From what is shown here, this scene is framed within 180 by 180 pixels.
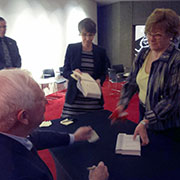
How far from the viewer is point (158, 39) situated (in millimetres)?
1544

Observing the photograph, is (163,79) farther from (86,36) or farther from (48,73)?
(48,73)

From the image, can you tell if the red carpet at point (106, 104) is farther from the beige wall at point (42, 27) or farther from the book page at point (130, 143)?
the book page at point (130, 143)

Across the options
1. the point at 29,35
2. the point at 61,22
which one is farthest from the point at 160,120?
the point at 61,22

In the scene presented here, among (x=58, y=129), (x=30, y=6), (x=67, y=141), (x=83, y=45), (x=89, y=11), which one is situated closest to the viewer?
(x=67, y=141)

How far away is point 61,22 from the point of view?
21.6ft

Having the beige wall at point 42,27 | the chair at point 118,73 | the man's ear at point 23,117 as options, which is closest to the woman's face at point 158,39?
the man's ear at point 23,117

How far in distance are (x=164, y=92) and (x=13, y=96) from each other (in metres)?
1.08

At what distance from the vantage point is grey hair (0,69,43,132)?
825 mm

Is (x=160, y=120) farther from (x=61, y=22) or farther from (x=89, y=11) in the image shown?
(x=89, y=11)

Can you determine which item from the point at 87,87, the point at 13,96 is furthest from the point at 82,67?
the point at 13,96

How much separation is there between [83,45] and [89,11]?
621cm

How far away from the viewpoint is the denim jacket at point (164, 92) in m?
1.46

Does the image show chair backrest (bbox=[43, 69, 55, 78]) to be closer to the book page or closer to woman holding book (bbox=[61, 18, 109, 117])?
woman holding book (bbox=[61, 18, 109, 117])

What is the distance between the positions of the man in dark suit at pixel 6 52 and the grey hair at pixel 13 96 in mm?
3370
